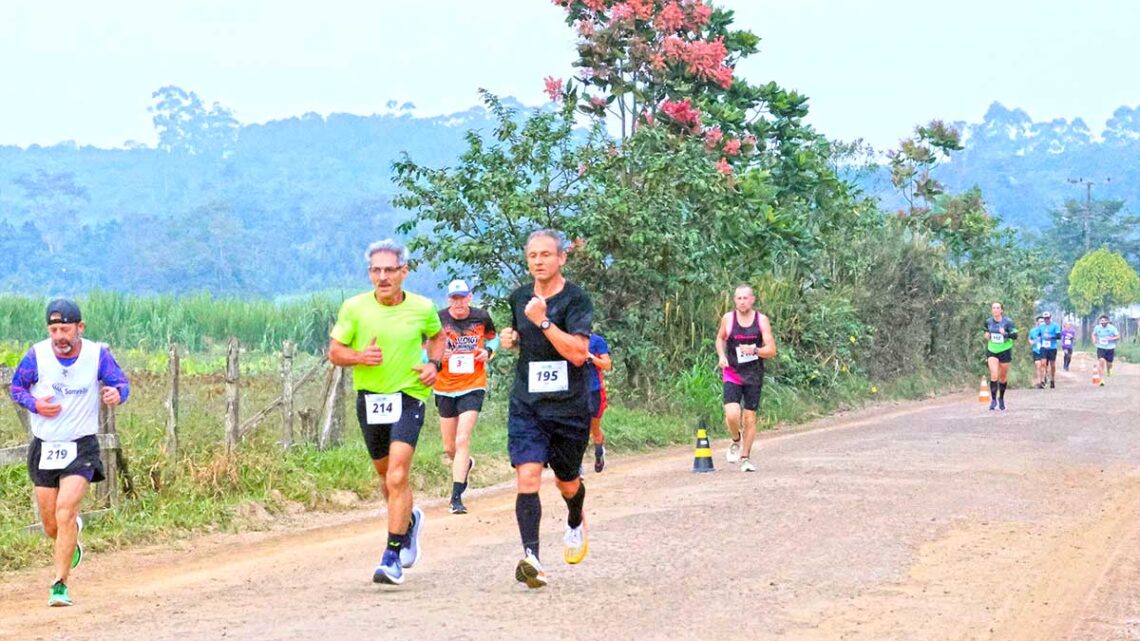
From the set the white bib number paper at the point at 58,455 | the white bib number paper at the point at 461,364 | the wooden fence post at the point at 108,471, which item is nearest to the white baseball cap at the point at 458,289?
the white bib number paper at the point at 461,364

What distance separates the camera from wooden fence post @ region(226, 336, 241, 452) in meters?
14.1


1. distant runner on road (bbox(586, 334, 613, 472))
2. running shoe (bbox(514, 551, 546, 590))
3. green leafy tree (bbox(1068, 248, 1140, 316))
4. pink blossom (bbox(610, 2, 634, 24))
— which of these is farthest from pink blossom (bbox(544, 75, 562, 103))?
green leafy tree (bbox(1068, 248, 1140, 316))

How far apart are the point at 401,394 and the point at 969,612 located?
3367 millimetres

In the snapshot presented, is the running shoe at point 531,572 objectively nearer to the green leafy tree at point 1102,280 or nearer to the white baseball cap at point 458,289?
the white baseball cap at point 458,289

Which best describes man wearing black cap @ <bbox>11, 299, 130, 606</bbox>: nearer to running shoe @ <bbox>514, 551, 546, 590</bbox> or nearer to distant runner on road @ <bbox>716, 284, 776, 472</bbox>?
running shoe @ <bbox>514, 551, 546, 590</bbox>

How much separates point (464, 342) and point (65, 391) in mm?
4837

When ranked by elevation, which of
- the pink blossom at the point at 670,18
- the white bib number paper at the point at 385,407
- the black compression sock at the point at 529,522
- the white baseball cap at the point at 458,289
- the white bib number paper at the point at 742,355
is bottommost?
the black compression sock at the point at 529,522

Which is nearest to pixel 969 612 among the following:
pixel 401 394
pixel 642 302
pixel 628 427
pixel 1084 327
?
pixel 401 394

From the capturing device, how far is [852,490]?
45.7ft

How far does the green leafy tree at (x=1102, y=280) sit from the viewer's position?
8625 cm

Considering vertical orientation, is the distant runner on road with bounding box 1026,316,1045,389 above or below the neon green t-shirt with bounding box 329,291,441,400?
below

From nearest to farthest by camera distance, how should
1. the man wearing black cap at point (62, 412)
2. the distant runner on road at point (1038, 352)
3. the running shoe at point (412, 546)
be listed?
the man wearing black cap at point (62, 412) < the running shoe at point (412, 546) < the distant runner on road at point (1038, 352)

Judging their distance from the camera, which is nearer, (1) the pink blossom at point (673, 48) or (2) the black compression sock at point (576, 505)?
(2) the black compression sock at point (576, 505)

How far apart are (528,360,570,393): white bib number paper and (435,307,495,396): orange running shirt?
442 cm
